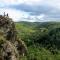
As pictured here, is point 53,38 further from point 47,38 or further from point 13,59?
point 13,59

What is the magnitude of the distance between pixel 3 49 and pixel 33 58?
2763cm

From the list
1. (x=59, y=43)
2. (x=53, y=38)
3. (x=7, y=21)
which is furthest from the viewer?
(x=53, y=38)

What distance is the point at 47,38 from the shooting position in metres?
170

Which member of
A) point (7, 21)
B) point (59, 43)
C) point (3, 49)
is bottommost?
point (59, 43)

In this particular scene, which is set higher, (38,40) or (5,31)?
(5,31)

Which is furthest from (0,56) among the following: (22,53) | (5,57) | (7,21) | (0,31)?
(22,53)

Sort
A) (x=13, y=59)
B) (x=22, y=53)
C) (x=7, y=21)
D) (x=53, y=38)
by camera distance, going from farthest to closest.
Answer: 1. (x=53, y=38)
2. (x=22, y=53)
3. (x=7, y=21)
4. (x=13, y=59)

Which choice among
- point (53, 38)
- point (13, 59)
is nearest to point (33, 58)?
point (13, 59)

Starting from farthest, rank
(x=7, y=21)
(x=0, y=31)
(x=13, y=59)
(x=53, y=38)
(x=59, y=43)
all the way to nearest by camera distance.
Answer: (x=53, y=38) < (x=59, y=43) < (x=7, y=21) < (x=0, y=31) < (x=13, y=59)

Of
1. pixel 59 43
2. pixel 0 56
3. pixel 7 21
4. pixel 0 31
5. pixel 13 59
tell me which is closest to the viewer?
pixel 0 56

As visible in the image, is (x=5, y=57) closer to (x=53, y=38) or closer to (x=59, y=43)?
(x=59, y=43)

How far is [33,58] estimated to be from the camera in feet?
255

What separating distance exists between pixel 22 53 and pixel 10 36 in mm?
15429

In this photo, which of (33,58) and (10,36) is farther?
(33,58)
